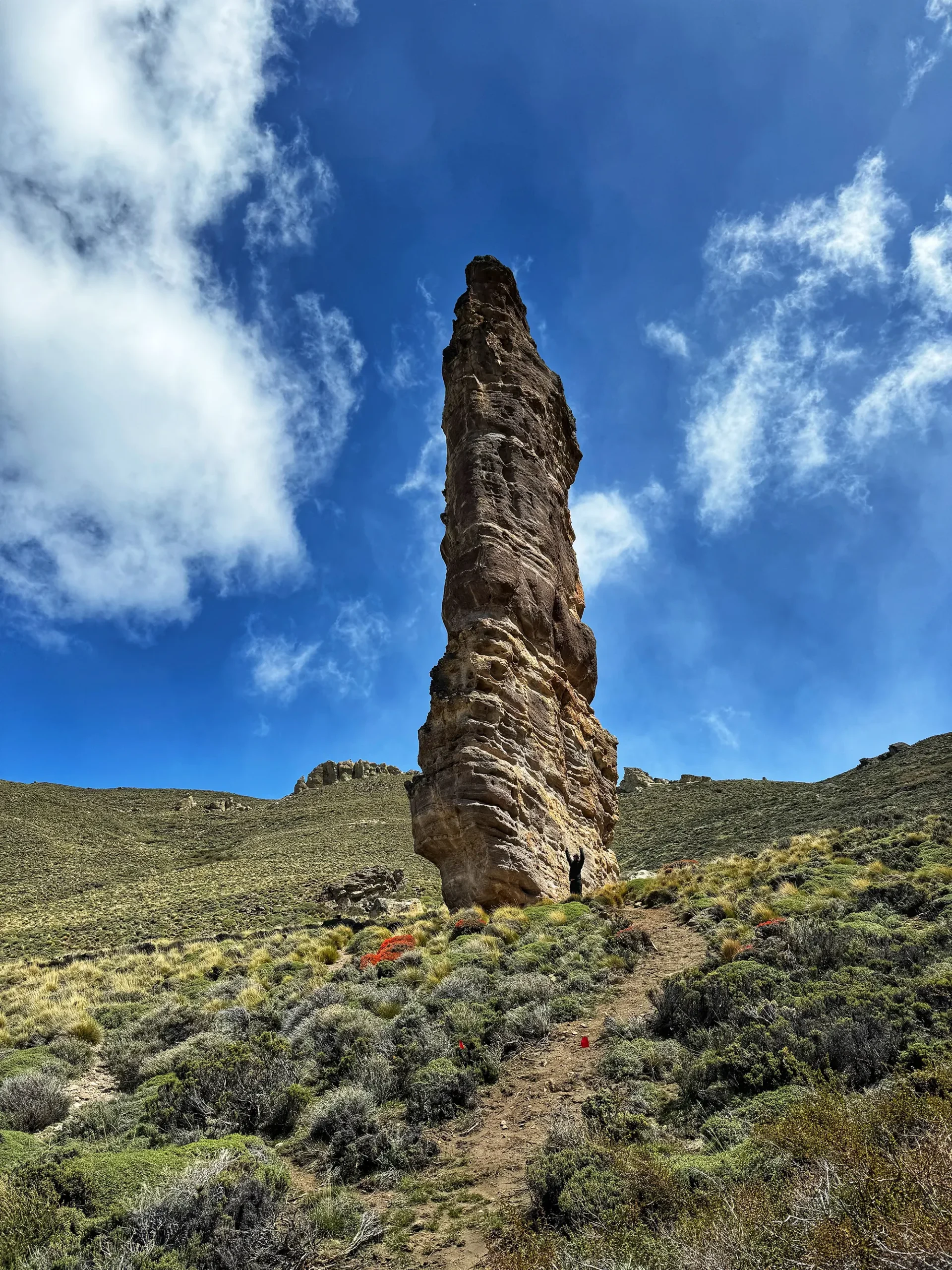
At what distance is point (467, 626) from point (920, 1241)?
1589 cm

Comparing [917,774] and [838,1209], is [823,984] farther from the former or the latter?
[917,774]

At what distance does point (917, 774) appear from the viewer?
33.8 meters

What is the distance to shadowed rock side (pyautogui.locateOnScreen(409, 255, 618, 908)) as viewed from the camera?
15.9 meters

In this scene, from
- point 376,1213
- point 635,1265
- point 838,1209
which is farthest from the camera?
point 376,1213

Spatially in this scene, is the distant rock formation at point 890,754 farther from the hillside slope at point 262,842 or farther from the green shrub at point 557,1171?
the green shrub at point 557,1171

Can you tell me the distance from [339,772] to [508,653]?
267 ft

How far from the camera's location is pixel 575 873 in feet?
55.9

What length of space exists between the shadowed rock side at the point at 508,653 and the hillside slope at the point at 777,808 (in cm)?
1143

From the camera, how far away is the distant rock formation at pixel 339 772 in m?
92.0

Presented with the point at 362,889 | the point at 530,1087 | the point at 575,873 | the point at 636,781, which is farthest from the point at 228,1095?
the point at 636,781

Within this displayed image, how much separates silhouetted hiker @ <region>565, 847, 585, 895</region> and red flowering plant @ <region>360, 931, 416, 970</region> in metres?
4.58

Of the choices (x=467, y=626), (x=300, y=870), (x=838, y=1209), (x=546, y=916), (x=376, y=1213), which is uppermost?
(x=467, y=626)

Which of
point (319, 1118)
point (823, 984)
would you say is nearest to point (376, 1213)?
point (319, 1118)

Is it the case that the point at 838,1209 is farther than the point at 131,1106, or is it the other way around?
the point at 131,1106
